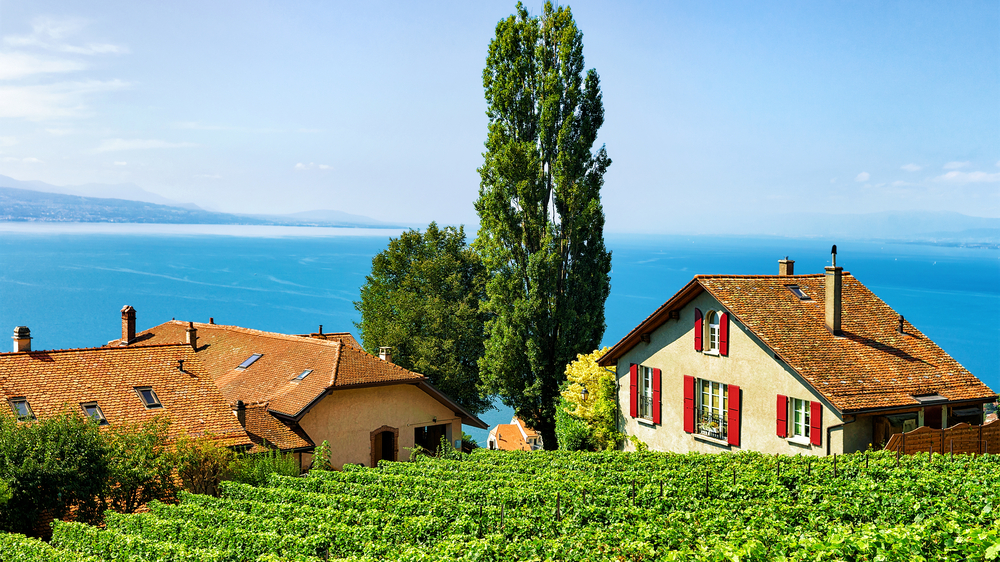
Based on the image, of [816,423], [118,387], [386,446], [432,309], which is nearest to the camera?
[816,423]

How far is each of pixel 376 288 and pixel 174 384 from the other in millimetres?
23493

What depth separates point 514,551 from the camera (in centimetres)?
897

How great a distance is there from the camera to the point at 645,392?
79.3ft

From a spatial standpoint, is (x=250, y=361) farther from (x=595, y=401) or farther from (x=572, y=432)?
(x=595, y=401)

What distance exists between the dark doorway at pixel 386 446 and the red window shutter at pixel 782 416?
43.5ft

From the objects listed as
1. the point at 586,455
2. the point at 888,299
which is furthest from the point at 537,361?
the point at 888,299

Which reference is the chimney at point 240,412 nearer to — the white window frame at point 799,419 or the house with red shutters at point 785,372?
the house with red shutters at point 785,372

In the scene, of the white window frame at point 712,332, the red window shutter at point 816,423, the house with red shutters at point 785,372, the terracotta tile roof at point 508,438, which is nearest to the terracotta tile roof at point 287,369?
the house with red shutters at point 785,372

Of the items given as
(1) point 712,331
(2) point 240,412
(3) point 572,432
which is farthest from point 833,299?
(2) point 240,412

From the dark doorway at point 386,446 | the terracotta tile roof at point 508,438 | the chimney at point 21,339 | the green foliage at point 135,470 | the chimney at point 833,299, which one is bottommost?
the terracotta tile roof at point 508,438

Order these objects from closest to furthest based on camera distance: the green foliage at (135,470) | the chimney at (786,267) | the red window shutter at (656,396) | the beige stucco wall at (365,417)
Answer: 1. the green foliage at (135,470)
2. the red window shutter at (656,396)
3. the chimney at (786,267)
4. the beige stucco wall at (365,417)

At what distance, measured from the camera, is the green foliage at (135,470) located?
1540 centimetres

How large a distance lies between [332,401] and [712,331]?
41.4 feet

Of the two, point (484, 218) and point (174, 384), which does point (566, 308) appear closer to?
point (484, 218)
